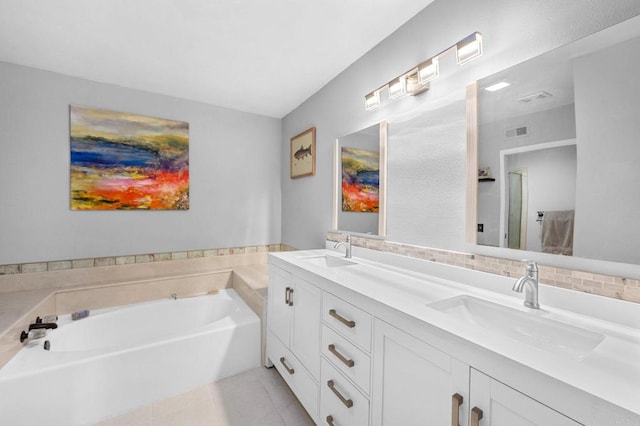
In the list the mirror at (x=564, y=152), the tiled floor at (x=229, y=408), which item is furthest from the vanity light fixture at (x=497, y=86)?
the tiled floor at (x=229, y=408)

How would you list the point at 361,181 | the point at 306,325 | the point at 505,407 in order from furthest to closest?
1. the point at 361,181
2. the point at 306,325
3. the point at 505,407

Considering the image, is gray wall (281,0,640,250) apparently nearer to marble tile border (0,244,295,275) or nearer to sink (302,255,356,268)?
sink (302,255,356,268)

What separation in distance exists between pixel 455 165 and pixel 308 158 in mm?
1627

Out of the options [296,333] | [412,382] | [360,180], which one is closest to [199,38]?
[360,180]

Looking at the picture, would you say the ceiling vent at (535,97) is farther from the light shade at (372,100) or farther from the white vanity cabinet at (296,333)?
the white vanity cabinet at (296,333)

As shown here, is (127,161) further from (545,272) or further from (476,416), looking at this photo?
(545,272)

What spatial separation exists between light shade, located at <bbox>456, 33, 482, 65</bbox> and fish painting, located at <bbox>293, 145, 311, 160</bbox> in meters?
1.66

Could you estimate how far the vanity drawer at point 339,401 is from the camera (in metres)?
1.12

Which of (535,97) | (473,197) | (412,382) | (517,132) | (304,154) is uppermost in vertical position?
(304,154)

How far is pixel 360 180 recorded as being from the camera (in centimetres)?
206

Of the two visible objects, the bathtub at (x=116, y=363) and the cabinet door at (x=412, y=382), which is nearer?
the cabinet door at (x=412, y=382)

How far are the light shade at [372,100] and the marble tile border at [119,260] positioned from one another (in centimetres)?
183

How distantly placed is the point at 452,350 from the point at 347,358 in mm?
571

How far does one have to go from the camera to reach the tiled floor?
1.61 m
